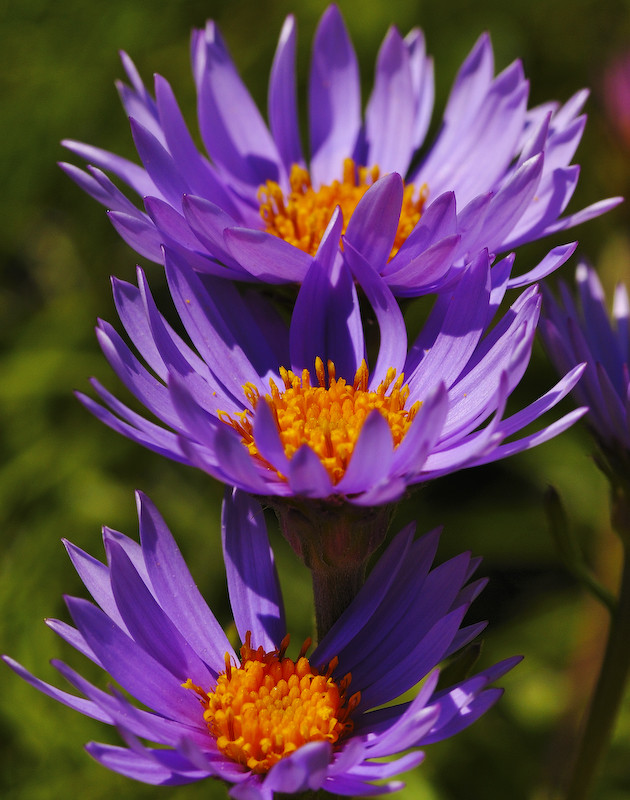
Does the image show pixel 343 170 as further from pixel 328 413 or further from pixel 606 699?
pixel 606 699

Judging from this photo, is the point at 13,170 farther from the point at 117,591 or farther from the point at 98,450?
the point at 117,591

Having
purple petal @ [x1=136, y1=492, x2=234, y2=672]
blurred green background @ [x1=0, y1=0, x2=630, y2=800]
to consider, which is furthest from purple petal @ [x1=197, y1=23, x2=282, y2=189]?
blurred green background @ [x1=0, y1=0, x2=630, y2=800]

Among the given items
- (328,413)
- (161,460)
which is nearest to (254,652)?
(328,413)

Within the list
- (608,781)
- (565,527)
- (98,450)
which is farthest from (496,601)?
(565,527)

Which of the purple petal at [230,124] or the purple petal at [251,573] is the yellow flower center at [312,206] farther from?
the purple petal at [251,573]

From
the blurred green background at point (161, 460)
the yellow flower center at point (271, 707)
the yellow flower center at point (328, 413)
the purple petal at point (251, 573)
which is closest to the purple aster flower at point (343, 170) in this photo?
the yellow flower center at point (328, 413)

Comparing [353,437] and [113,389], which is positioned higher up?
[113,389]

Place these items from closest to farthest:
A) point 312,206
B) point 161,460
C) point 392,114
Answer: point 312,206, point 392,114, point 161,460
